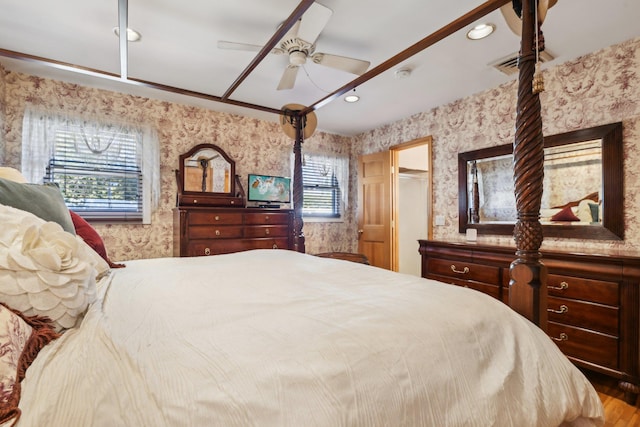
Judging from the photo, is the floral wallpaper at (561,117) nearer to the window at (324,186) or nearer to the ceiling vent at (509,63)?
the ceiling vent at (509,63)

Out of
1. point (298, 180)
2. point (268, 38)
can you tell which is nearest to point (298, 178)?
point (298, 180)

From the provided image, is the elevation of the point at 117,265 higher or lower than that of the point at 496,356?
higher

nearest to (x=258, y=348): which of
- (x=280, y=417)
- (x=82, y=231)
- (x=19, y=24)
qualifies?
(x=280, y=417)

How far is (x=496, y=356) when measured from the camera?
3.00ft

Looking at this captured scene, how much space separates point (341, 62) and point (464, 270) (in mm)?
2114

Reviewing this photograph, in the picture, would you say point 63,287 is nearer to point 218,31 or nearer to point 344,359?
point 344,359

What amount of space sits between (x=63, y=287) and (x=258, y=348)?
0.54m

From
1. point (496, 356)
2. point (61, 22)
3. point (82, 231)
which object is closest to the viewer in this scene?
point (496, 356)

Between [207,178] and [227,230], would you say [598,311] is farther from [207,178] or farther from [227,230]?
[207,178]

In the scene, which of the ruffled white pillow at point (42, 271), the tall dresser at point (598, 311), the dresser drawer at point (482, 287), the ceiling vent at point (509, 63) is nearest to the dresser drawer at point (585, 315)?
the tall dresser at point (598, 311)

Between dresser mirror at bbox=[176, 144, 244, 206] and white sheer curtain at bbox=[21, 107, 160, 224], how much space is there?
28 centimetres

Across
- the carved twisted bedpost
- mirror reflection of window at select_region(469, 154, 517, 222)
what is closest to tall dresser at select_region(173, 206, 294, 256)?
the carved twisted bedpost

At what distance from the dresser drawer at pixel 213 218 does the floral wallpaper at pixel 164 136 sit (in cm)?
56

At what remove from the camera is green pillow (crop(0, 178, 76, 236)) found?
1109 mm
